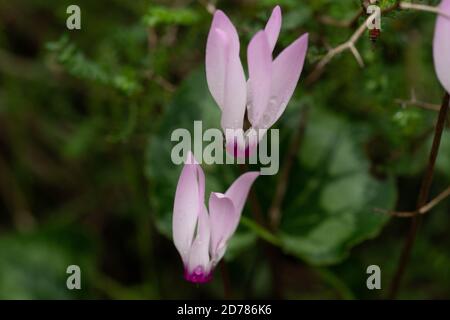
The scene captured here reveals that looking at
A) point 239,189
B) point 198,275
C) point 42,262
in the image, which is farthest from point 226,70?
point 42,262

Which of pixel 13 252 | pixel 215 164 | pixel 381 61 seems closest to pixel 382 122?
pixel 381 61

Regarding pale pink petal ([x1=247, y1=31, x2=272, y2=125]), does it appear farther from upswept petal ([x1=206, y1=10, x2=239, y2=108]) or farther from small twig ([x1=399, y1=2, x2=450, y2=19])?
small twig ([x1=399, y1=2, x2=450, y2=19])

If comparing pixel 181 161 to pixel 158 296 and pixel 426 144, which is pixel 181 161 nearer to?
pixel 158 296

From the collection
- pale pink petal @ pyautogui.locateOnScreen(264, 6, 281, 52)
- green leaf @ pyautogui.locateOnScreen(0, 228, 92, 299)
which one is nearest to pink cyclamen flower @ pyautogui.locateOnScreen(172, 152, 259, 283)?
pale pink petal @ pyautogui.locateOnScreen(264, 6, 281, 52)

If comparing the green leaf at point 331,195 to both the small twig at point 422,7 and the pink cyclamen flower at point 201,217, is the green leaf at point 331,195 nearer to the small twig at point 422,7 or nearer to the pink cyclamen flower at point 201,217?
the pink cyclamen flower at point 201,217

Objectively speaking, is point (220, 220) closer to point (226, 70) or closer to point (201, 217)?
point (201, 217)

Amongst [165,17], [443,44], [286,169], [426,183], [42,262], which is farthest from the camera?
[42,262]
